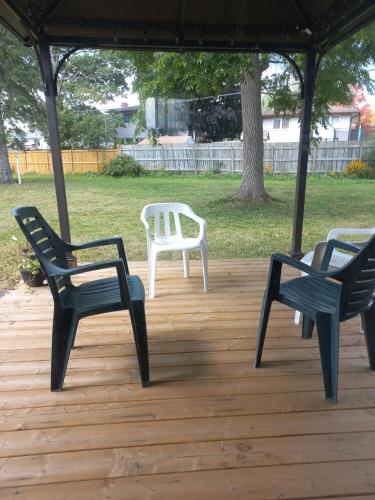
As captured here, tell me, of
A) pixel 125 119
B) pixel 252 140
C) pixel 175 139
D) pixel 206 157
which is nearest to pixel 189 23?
pixel 252 140

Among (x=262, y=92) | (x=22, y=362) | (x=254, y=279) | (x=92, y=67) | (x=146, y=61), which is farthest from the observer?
(x=92, y=67)

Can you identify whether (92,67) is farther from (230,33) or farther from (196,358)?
(196,358)

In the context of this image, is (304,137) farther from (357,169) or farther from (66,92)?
(66,92)

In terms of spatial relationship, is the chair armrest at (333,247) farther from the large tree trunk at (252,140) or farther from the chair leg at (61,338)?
the large tree trunk at (252,140)

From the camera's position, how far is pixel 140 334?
176 cm

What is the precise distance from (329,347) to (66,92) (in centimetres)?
1524

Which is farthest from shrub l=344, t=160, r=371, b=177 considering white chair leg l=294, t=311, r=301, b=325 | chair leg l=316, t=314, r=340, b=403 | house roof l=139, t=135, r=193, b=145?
chair leg l=316, t=314, r=340, b=403

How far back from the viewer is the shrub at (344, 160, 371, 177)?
32.3ft

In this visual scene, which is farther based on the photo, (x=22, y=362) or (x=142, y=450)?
(x=22, y=362)

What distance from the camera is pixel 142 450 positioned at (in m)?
1.40

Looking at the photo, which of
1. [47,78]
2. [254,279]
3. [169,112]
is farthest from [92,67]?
[254,279]

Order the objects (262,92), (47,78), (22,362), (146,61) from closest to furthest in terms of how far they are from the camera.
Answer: (22,362)
(47,78)
(146,61)
(262,92)

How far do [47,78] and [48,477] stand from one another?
2.88 meters

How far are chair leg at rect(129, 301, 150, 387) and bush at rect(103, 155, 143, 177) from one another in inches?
388
